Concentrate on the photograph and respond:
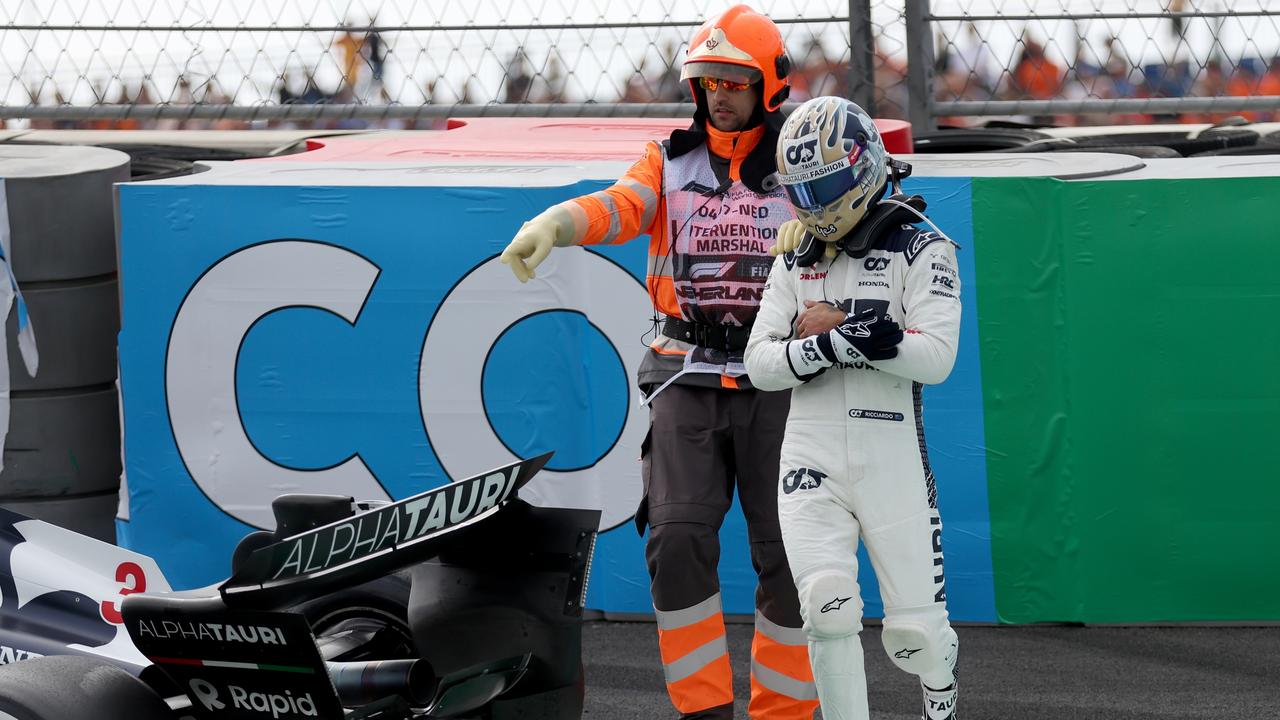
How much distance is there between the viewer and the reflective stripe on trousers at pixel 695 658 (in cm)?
390

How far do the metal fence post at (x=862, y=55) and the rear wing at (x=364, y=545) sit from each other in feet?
13.0

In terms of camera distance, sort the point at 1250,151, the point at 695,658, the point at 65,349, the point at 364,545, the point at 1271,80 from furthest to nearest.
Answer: the point at 1271,80
the point at 1250,151
the point at 65,349
the point at 695,658
the point at 364,545

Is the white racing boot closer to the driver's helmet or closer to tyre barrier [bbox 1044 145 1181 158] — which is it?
the driver's helmet

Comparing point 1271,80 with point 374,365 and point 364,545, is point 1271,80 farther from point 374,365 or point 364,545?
point 364,545

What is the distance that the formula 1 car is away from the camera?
10.1 feet

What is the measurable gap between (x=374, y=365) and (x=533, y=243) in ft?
6.73

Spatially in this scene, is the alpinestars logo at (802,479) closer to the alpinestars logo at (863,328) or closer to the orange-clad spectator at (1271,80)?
the alpinestars logo at (863,328)

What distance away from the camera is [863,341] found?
3438 millimetres

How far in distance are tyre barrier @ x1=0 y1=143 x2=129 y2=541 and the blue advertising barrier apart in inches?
7.5

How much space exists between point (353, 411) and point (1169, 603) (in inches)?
117

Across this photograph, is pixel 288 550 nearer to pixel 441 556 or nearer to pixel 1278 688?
pixel 441 556

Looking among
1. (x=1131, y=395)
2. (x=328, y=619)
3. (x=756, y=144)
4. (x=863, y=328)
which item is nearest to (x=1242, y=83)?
(x=1131, y=395)

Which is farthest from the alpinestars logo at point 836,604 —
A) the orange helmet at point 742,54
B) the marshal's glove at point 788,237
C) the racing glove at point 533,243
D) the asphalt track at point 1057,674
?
the orange helmet at point 742,54

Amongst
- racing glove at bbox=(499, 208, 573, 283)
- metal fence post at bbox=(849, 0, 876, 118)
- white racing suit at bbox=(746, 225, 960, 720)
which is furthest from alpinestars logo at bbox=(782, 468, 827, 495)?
metal fence post at bbox=(849, 0, 876, 118)
